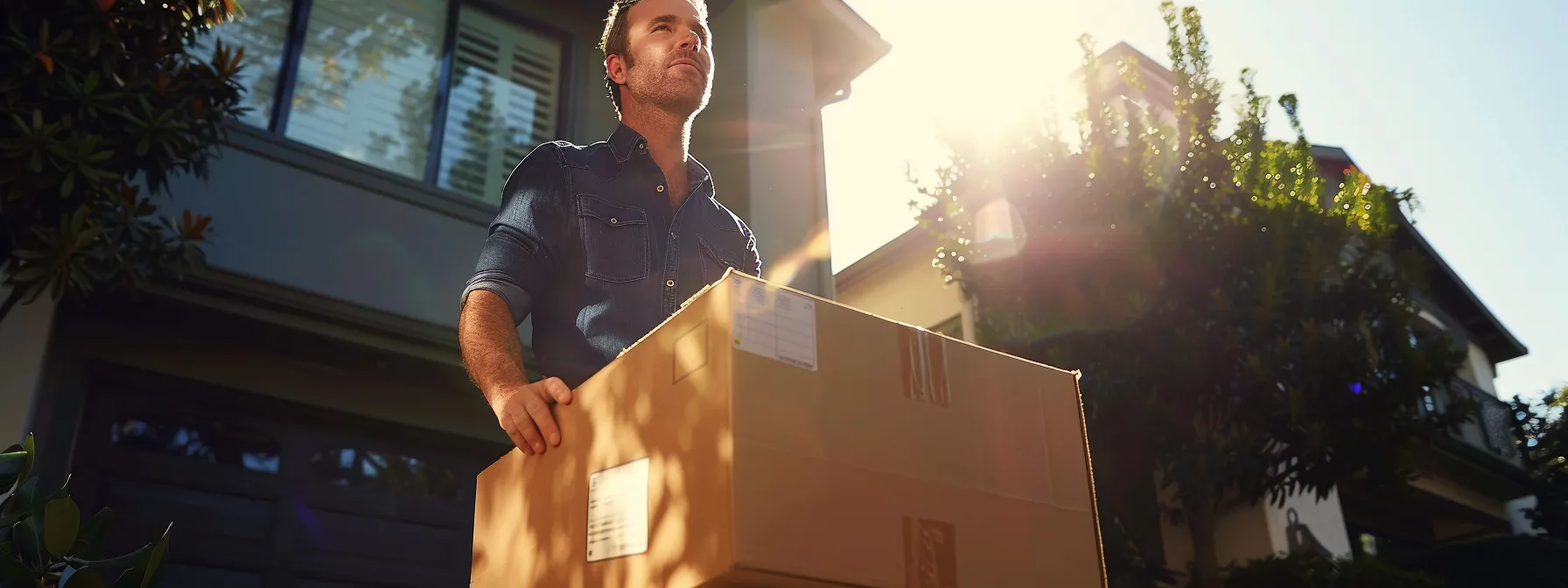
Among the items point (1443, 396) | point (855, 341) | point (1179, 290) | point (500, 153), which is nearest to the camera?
point (855, 341)

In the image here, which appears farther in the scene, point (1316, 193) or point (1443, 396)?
point (1443, 396)

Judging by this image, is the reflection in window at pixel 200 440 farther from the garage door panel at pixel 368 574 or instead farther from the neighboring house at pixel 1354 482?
the neighboring house at pixel 1354 482

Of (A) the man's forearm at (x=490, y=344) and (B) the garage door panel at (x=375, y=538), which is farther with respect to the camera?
(B) the garage door panel at (x=375, y=538)

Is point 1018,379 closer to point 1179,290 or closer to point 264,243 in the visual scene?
point 264,243

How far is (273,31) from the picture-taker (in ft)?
21.1

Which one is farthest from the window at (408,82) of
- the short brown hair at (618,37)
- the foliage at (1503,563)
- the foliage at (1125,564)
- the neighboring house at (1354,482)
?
the foliage at (1503,563)

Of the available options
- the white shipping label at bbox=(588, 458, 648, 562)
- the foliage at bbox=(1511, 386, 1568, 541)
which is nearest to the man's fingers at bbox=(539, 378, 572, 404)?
the white shipping label at bbox=(588, 458, 648, 562)

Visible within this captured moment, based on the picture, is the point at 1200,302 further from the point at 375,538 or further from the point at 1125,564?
the point at 375,538

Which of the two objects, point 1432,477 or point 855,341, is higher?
point 1432,477

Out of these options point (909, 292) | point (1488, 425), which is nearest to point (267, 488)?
point (909, 292)

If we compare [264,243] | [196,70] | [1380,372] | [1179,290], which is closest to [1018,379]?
[196,70]

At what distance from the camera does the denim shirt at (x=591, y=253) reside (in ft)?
7.29

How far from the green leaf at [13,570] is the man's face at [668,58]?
5.85 feet

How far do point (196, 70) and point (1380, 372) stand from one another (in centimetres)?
995
